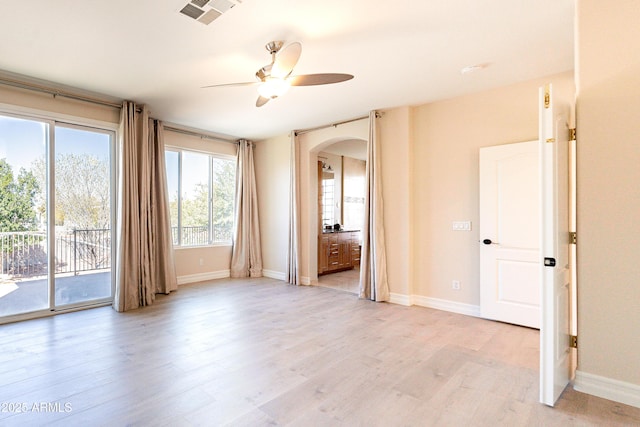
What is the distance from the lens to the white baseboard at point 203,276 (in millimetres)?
5816

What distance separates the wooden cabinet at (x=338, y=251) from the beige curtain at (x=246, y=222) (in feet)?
4.34

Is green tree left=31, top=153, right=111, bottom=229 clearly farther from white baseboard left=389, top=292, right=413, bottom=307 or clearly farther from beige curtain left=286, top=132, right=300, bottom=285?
white baseboard left=389, top=292, right=413, bottom=307

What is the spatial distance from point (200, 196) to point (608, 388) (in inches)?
240

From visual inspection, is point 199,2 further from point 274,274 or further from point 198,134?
point 274,274

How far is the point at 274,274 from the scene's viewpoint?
646 cm

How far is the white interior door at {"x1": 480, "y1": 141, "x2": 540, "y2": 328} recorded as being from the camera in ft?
11.8

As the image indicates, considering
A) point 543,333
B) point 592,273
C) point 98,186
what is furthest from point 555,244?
point 98,186

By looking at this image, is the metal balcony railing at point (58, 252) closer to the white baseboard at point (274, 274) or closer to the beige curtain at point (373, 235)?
the white baseboard at point (274, 274)

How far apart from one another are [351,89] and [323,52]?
0.97m

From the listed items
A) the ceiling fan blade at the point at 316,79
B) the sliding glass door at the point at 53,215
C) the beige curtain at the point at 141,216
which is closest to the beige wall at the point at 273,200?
the beige curtain at the point at 141,216

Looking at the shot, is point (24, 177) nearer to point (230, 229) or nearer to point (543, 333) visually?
point (230, 229)

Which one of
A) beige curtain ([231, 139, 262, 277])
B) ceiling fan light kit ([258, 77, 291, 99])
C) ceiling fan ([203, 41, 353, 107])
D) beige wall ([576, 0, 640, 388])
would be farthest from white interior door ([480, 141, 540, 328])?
beige curtain ([231, 139, 262, 277])

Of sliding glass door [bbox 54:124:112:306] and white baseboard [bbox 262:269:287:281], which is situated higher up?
sliding glass door [bbox 54:124:112:306]

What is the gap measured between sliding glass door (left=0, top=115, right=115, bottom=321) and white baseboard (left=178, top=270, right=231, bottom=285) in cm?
134
